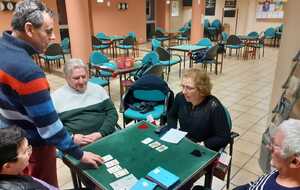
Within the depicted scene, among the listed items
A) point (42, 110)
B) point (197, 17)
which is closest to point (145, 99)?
point (42, 110)

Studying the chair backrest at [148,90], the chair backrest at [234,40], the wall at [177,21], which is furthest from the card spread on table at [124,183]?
the wall at [177,21]

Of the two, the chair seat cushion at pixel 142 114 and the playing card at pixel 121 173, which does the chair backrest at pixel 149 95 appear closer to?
the chair seat cushion at pixel 142 114

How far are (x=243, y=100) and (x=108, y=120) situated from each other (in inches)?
130

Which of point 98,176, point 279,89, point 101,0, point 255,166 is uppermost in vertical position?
point 101,0

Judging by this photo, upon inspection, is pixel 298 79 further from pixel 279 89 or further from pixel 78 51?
pixel 78 51

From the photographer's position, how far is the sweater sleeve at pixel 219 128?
1.89 m

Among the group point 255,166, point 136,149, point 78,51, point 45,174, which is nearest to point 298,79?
point 255,166

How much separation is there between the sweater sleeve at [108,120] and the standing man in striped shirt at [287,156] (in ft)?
4.25

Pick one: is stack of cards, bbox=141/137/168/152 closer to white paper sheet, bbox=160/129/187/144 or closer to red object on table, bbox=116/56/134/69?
white paper sheet, bbox=160/129/187/144

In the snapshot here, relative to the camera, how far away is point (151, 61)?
15.5ft

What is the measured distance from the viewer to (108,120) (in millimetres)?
2139

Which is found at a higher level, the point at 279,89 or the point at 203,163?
the point at 279,89

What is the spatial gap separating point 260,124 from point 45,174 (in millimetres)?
3150

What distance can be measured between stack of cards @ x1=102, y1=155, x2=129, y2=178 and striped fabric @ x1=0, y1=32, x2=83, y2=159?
0.91ft
